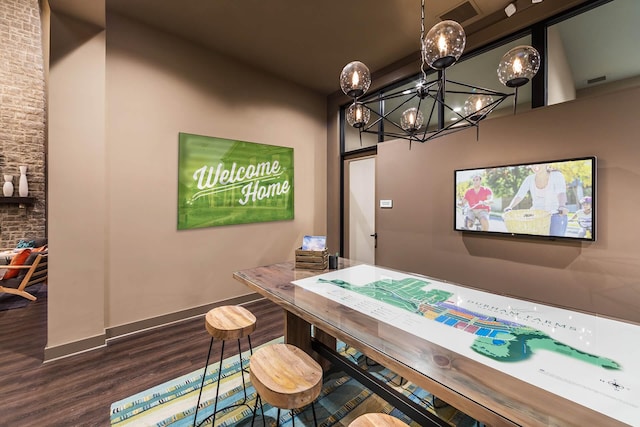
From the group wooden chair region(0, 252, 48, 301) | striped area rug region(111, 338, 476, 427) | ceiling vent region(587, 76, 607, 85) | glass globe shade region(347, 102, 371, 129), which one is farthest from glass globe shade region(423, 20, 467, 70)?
wooden chair region(0, 252, 48, 301)

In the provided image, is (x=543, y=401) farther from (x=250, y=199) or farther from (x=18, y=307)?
(x=18, y=307)

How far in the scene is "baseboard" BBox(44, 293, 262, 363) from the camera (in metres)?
2.48

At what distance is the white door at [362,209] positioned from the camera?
176 inches

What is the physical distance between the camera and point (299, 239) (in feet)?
15.2

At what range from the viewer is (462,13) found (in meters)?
2.83

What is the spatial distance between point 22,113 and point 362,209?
7115 millimetres

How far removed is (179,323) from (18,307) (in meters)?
2.61

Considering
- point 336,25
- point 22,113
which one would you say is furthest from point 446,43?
point 22,113

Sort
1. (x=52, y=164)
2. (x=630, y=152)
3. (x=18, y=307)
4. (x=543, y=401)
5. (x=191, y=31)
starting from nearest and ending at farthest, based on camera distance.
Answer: (x=543, y=401), (x=630, y=152), (x=52, y=164), (x=191, y=31), (x=18, y=307)

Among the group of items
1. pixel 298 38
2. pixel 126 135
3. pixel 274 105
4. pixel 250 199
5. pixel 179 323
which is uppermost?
pixel 298 38

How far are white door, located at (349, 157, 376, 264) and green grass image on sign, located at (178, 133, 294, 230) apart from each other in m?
1.12

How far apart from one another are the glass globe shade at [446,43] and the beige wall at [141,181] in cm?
297

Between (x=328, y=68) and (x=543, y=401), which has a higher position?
(x=328, y=68)

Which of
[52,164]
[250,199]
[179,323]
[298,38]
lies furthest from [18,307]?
[298,38]
